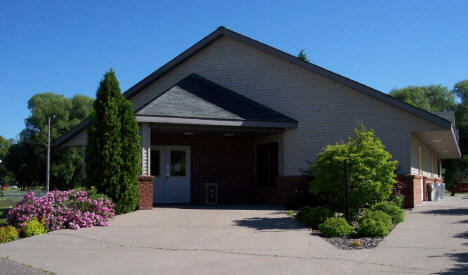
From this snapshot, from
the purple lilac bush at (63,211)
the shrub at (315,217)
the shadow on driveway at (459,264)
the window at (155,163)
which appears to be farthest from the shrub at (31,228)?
the shadow on driveway at (459,264)

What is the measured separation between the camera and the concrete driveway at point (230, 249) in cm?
729

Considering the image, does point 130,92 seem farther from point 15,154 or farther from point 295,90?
point 15,154

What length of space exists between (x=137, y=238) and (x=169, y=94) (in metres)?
7.18

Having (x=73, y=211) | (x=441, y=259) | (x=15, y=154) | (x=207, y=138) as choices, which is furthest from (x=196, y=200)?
(x=15, y=154)

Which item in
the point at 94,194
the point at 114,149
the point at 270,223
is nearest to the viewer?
the point at 270,223

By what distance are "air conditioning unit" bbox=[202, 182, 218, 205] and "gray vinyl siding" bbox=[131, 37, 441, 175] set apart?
272 centimetres

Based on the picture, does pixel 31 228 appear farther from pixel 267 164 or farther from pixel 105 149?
pixel 267 164

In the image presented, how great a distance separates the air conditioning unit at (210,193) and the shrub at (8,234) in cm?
765

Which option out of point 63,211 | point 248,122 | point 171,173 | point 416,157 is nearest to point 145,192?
point 63,211

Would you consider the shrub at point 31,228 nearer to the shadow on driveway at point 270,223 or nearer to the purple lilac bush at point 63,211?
the purple lilac bush at point 63,211

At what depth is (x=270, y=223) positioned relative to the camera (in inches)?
456

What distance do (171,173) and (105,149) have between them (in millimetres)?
4894

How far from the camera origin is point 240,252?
849 cm

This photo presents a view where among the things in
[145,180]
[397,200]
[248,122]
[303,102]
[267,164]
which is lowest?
[397,200]
